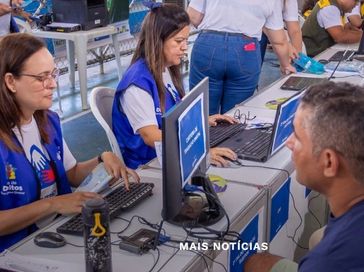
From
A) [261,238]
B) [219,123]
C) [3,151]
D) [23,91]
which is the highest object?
[23,91]

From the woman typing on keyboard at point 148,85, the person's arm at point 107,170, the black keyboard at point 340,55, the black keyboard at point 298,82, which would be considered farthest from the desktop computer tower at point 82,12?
the person's arm at point 107,170

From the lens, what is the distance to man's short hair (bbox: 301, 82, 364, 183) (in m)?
1.15

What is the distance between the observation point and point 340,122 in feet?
3.83

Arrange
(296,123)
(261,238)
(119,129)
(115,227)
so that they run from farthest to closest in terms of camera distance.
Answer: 1. (119,129)
2. (261,238)
3. (115,227)
4. (296,123)

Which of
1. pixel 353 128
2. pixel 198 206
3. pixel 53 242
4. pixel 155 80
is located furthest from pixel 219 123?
pixel 353 128

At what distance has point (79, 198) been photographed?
65.2 inches

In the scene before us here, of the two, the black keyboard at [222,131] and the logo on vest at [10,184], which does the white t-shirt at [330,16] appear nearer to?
the black keyboard at [222,131]

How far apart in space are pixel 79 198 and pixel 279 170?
2.46ft

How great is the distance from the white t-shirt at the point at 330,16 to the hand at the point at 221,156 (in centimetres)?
258

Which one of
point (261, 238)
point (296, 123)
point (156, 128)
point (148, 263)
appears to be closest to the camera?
point (296, 123)

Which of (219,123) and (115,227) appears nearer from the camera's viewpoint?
(115,227)

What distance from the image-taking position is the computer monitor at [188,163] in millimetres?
1420

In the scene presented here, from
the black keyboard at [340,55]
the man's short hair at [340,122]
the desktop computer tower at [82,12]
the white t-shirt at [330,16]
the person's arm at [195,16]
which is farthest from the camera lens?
the desktop computer tower at [82,12]

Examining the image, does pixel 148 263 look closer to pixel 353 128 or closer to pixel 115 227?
pixel 115 227
